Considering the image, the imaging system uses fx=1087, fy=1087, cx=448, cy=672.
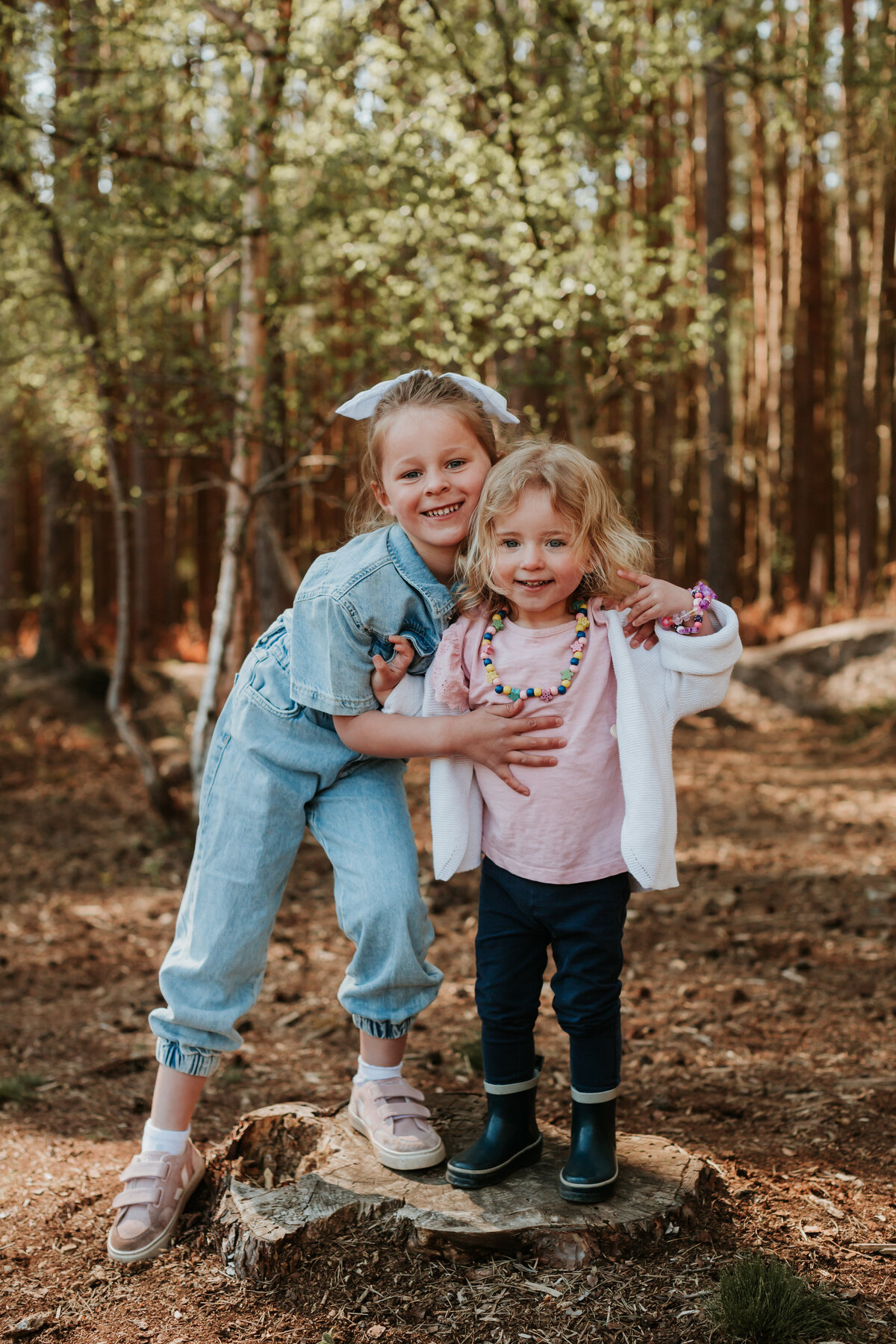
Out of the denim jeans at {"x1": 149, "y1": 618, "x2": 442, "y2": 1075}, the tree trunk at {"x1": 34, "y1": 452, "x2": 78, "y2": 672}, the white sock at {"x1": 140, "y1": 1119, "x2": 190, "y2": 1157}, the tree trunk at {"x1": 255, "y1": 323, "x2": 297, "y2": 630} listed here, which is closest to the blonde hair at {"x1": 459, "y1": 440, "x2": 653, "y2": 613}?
the denim jeans at {"x1": 149, "y1": 618, "x2": 442, "y2": 1075}

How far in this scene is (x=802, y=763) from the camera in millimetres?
8039

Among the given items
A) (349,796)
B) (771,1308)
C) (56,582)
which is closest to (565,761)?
(349,796)

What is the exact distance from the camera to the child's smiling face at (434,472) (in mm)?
2117

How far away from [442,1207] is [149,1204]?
0.61m

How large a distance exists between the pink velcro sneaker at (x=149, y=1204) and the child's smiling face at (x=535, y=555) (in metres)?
1.39

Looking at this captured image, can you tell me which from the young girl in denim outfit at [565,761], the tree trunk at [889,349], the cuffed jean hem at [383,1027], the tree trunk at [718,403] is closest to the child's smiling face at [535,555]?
the young girl in denim outfit at [565,761]

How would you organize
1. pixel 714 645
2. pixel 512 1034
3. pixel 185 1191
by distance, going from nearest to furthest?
1. pixel 714 645
2. pixel 512 1034
3. pixel 185 1191

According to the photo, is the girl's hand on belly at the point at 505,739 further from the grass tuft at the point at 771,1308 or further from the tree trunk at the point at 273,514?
the tree trunk at the point at 273,514

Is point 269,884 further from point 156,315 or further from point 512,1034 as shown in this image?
point 156,315

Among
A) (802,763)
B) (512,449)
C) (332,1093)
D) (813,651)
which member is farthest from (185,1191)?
(813,651)

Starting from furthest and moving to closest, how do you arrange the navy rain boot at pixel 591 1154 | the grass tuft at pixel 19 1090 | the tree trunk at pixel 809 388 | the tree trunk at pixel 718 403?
the tree trunk at pixel 809 388
the tree trunk at pixel 718 403
the grass tuft at pixel 19 1090
the navy rain boot at pixel 591 1154

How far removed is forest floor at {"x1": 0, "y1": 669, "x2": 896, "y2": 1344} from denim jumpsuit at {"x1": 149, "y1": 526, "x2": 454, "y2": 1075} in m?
0.46

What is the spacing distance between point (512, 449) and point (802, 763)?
6456 mm

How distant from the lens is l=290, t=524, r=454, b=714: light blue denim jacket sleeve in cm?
212
